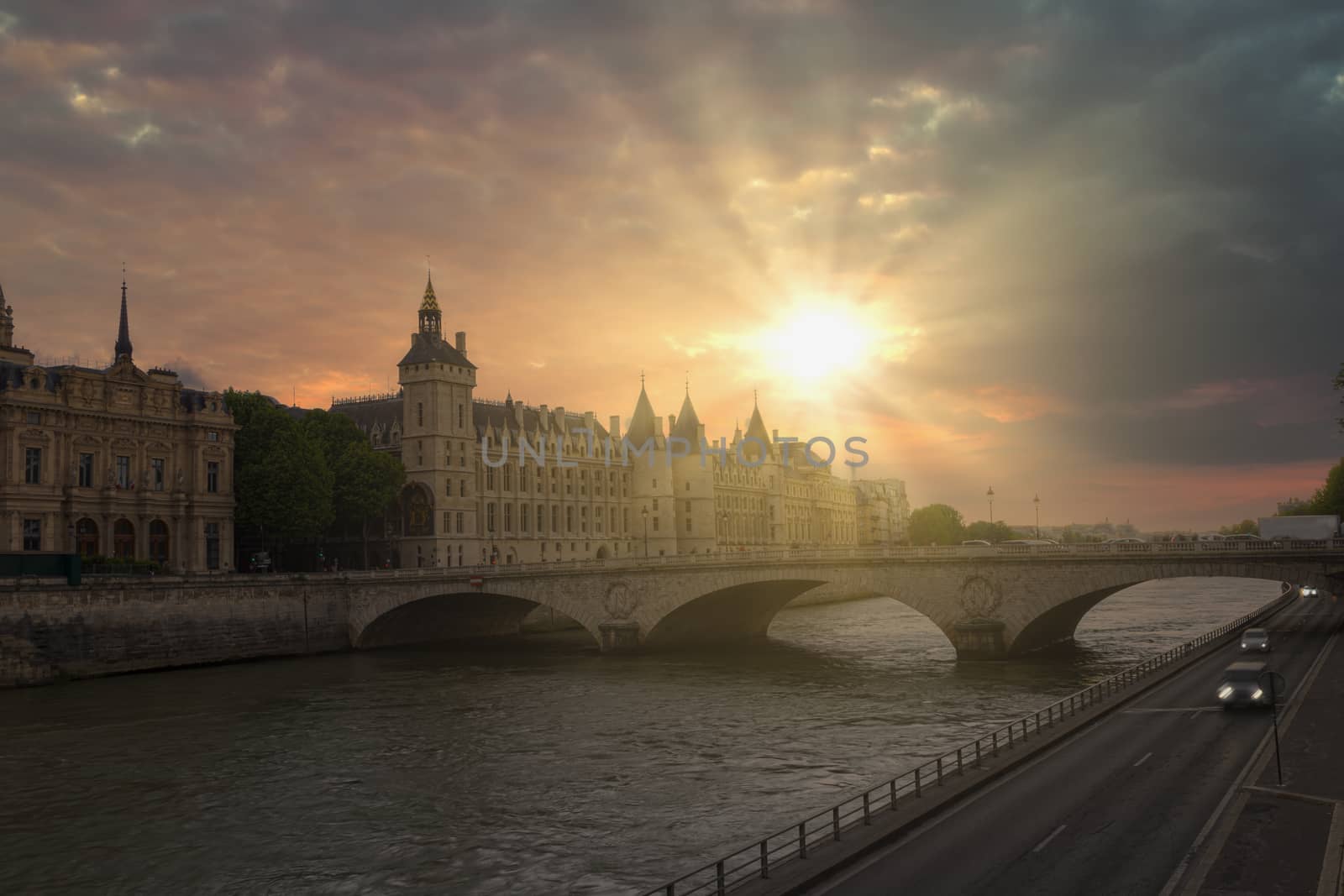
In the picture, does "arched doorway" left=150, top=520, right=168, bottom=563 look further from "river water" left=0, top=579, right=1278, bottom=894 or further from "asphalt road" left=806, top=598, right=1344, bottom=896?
"asphalt road" left=806, top=598, right=1344, bottom=896

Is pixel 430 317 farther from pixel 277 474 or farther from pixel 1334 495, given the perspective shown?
pixel 1334 495

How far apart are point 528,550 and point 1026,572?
76147 millimetres

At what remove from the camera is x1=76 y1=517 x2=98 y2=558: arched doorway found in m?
86.2

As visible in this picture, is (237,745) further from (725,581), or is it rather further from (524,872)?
(725,581)

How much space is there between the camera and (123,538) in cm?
8919

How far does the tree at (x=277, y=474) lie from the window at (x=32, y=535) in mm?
17575

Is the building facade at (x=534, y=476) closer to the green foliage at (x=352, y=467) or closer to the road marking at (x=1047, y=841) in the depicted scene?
the green foliage at (x=352, y=467)

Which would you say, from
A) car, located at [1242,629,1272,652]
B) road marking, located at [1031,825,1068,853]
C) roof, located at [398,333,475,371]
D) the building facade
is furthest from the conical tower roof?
road marking, located at [1031,825,1068,853]

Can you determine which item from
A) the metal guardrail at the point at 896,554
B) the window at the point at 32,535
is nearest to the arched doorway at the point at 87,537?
the window at the point at 32,535

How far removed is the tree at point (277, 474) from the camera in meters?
96.4

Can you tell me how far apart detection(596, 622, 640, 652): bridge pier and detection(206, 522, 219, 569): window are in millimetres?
35580

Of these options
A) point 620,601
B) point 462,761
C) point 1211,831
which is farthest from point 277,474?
point 1211,831

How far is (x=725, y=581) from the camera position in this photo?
78.6 metres

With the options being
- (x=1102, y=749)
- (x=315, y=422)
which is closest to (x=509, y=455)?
(x=315, y=422)
